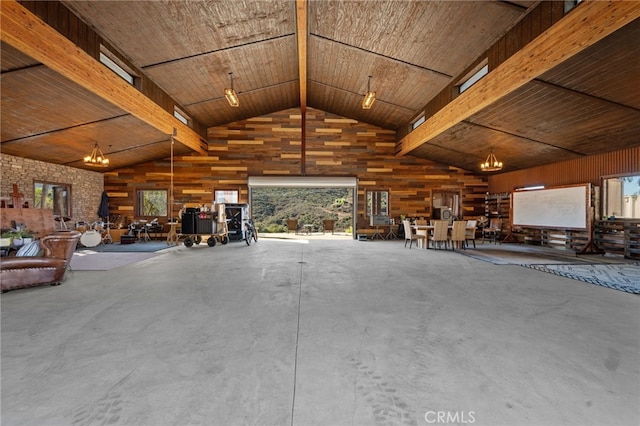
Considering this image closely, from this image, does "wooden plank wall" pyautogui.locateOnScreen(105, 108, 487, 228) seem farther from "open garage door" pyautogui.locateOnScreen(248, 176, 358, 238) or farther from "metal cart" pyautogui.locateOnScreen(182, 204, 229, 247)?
"metal cart" pyautogui.locateOnScreen(182, 204, 229, 247)

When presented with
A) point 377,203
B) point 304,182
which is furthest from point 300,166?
point 377,203

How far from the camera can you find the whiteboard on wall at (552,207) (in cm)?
787

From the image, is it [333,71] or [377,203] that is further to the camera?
[377,203]

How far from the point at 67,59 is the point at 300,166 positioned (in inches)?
303

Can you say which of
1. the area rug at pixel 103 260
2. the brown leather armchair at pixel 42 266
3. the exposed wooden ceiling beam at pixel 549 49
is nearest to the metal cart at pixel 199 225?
the area rug at pixel 103 260

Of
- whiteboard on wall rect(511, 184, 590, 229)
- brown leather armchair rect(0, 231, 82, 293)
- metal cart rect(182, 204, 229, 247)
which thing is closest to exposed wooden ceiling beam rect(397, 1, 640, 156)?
whiteboard on wall rect(511, 184, 590, 229)

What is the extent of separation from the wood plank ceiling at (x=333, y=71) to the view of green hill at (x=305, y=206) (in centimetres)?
1024

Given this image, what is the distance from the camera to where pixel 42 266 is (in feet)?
13.2

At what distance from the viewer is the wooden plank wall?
11.2m

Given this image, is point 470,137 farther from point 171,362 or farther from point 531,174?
point 171,362

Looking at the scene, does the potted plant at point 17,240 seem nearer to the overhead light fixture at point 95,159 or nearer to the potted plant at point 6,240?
→ the potted plant at point 6,240

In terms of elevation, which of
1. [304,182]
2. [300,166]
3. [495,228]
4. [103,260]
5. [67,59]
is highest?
[67,59]

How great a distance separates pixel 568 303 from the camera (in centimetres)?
330

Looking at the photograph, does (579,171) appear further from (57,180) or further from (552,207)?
(57,180)
